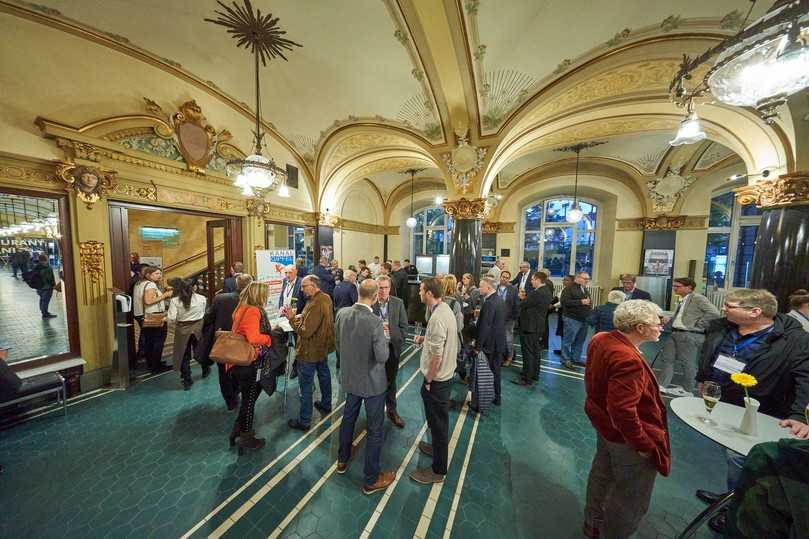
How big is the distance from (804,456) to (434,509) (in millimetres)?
1998

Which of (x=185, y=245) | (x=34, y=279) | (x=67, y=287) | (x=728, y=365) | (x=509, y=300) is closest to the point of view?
(x=728, y=365)

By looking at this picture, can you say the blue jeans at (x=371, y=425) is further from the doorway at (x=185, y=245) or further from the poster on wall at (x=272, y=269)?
the doorway at (x=185, y=245)

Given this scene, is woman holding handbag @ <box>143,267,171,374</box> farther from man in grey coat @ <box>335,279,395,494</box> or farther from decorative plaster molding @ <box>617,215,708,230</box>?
decorative plaster molding @ <box>617,215,708,230</box>

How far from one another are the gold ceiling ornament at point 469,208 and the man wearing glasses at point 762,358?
3.74 meters

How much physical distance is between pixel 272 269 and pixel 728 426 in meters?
6.06

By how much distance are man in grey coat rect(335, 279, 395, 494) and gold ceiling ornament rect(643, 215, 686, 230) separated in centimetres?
914

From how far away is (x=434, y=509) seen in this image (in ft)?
6.52

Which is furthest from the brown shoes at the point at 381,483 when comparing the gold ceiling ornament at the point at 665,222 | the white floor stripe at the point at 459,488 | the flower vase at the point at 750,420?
the gold ceiling ornament at the point at 665,222

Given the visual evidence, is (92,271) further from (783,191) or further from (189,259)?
(783,191)

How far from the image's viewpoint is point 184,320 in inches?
143

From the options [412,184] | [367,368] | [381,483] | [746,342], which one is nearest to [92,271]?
[367,368]

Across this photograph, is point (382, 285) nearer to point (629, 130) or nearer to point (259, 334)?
point (259, 334)

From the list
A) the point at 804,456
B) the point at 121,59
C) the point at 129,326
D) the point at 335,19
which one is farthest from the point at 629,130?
the point at 129,326

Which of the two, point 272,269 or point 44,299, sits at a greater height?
point 272,269
